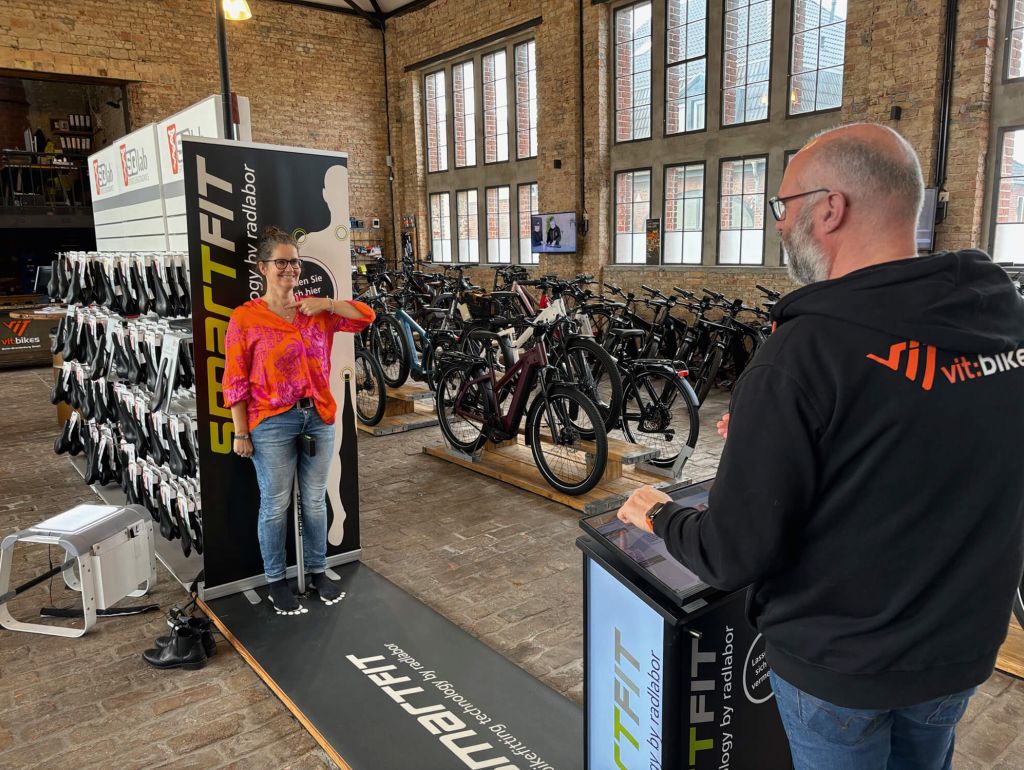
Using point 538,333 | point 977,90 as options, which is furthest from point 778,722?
point 977,90

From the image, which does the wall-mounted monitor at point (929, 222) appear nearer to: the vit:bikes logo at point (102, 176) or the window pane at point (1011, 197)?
the window pane at point (1011, 197)

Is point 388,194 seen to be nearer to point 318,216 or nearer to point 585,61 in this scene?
point 585,61

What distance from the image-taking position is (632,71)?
34.8 feet

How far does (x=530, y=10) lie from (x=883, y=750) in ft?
40.8

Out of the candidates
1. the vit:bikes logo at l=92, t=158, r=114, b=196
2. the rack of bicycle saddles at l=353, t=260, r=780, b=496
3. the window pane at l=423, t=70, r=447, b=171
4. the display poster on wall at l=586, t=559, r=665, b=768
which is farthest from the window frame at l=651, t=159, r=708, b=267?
the display poster on wall at l=586, t=559, r=665, b=768

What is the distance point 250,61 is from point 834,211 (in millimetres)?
14731

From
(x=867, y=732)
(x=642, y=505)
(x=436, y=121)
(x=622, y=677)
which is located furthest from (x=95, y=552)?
(x=436, y=121)

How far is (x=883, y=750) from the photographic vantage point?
47.2 inches

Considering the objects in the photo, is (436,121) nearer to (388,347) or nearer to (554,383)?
(388,347)

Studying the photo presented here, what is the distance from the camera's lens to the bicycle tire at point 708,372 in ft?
21.2

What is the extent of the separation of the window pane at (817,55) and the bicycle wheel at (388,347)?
560 centimetres

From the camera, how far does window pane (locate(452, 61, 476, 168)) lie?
13.8m

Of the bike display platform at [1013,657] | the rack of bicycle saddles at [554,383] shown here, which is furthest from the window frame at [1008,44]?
the bike display platform at [1013,657]

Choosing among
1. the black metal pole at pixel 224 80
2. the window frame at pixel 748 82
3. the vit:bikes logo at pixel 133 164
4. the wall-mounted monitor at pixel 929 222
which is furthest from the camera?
the window frame at pixel 748 82
